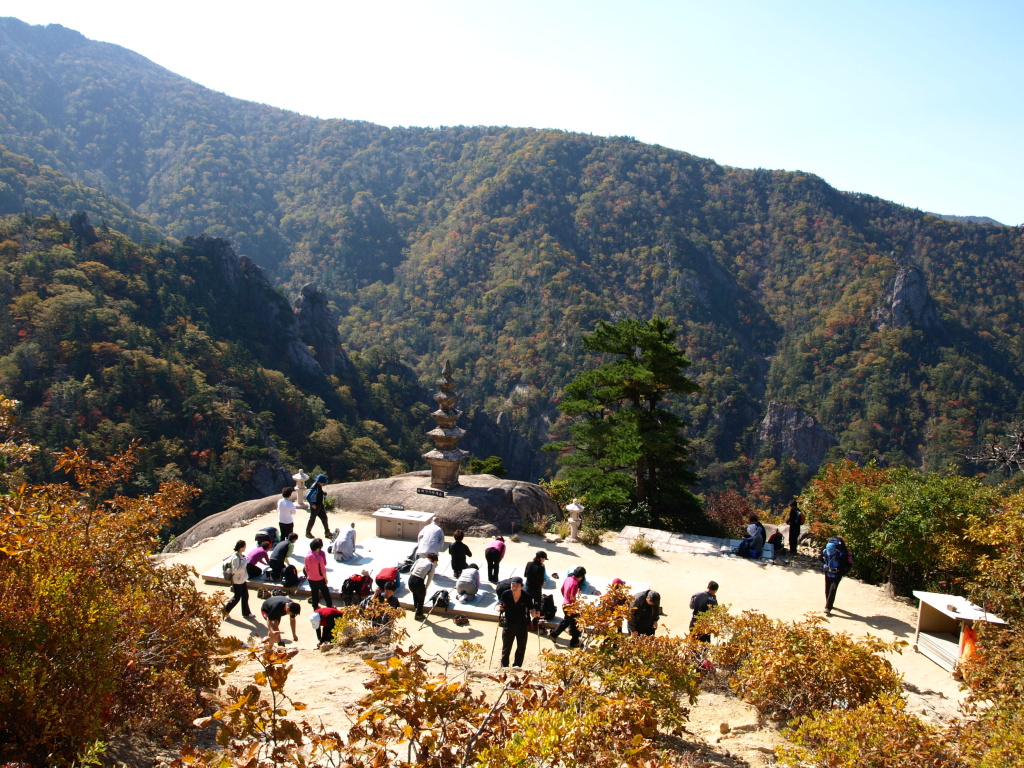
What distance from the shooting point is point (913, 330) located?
75750mm

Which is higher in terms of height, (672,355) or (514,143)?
(514,143)

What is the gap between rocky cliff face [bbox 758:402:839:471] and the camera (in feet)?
215

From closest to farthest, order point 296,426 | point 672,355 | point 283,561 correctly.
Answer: point 283,561, point 672,355, point 296,426

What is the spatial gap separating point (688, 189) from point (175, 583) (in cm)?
12038

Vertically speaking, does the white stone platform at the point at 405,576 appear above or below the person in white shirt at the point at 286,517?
below

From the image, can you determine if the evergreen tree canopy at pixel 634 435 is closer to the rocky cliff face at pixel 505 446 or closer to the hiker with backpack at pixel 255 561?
the hiker with backpack at pixel 255 561

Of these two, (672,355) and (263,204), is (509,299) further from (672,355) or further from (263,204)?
(672,355)

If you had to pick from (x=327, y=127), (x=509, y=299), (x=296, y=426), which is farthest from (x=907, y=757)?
(x=327, y=127)

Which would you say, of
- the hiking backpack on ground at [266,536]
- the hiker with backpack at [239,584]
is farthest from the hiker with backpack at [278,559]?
the hiker with backpack at [239,584]

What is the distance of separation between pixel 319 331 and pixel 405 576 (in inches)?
2226

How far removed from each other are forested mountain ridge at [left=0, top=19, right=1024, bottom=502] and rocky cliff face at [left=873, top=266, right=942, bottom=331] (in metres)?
0.23

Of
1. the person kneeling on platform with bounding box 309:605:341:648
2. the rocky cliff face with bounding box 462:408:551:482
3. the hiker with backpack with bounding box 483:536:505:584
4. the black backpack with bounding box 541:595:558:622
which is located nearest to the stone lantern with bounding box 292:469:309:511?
the hiker with backpack with bounding box 483:536:505:584

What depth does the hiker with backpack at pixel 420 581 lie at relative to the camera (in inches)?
324

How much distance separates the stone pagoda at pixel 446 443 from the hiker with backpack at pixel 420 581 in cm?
470
